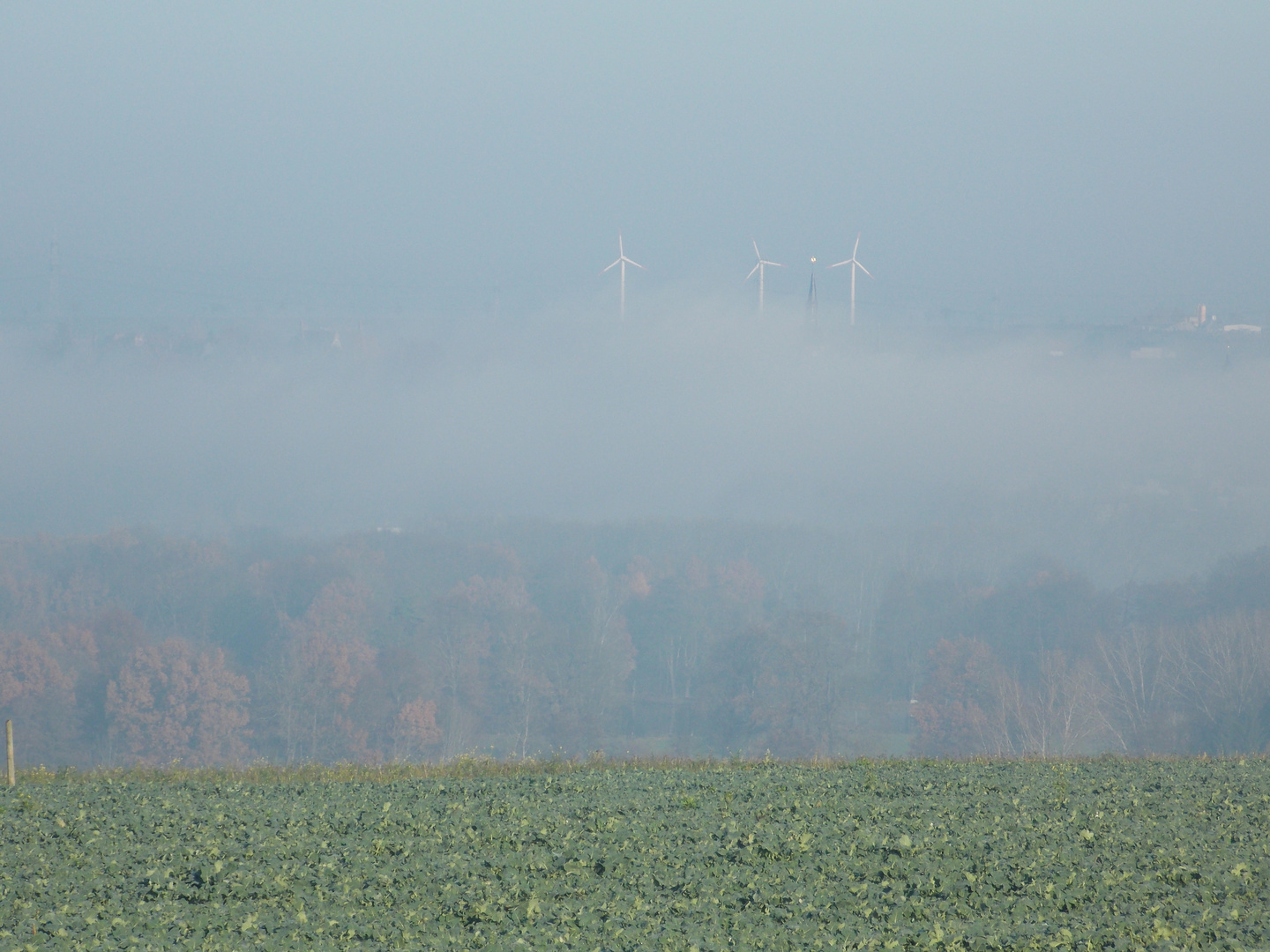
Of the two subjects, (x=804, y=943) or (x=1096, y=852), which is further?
(x=1096, y=852)

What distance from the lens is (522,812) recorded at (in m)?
20.7

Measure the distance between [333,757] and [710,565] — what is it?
260 ft

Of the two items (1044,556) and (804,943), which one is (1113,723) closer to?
(1044,556)

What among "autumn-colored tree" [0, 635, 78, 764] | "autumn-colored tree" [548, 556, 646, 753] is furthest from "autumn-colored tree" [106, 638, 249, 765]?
"autumn-colored tree" [548, 556, 646, 753]

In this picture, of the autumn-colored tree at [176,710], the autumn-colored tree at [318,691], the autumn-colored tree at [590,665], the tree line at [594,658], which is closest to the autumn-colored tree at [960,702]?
the tree line at [594,658]

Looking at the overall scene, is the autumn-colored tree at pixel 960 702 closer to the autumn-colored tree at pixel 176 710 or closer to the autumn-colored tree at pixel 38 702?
the autumn-colored tree at pixel 176 710

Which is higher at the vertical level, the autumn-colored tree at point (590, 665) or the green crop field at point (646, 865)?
the green crop field at point (646, 865)

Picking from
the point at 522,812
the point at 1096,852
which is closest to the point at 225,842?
the point at 522,812

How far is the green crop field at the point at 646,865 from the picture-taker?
1512 cm

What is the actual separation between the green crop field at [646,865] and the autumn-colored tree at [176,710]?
93474 mm

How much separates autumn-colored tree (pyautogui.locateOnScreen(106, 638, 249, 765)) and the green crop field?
93.5 metres

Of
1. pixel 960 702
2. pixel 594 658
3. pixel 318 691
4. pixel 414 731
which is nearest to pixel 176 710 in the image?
pixel 318 691

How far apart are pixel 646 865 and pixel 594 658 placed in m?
114

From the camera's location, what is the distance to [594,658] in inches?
5133
